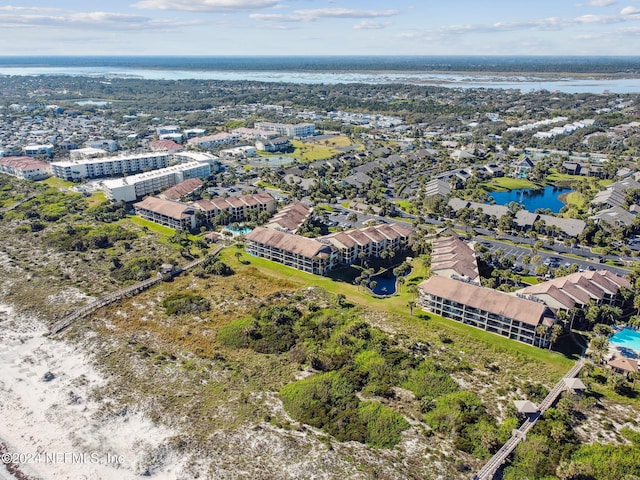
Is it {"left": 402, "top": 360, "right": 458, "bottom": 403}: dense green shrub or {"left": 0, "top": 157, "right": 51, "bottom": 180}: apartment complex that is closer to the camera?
{"left": 402, "top": 360, "right": 458, "bottom": 403}: dense green shrub

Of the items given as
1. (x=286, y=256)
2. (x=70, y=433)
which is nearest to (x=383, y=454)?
(x=70, y=433)

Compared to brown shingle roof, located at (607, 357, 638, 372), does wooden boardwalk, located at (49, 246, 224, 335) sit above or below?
below

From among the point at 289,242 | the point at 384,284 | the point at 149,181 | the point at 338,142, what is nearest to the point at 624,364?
the point at 384,284

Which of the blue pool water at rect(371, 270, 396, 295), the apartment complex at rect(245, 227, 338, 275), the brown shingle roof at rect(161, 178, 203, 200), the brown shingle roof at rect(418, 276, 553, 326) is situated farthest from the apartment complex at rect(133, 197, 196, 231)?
the brown shingle roof at rect(418, 276, 553, 326)

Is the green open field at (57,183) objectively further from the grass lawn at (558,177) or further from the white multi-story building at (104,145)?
the grass lawn at (558,177)

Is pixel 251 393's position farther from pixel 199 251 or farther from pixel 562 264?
pixel 562 264

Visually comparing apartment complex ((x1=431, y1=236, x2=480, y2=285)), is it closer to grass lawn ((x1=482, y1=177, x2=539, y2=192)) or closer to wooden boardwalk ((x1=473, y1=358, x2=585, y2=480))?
wooden boardwalk ((x1=473, y1=358, x2=585, y2=480))
